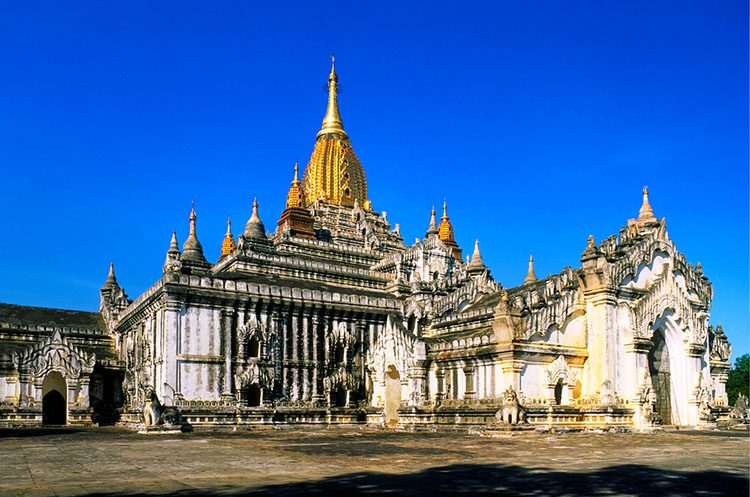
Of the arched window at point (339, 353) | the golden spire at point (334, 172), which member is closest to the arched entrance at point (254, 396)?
the arched window at point (339, 353)

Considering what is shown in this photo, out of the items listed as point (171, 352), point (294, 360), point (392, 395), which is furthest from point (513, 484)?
point (294, 360)

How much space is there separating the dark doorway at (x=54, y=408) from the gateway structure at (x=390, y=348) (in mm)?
98

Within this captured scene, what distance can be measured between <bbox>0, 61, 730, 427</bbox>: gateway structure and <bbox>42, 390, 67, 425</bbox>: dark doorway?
0.10m

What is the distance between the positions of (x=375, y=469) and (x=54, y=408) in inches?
1768

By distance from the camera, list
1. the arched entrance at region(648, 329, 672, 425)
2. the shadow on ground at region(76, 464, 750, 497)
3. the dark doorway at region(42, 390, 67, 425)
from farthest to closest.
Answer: the dark doorway at region(42, 390, 67, 425)
the arched entrance at region(648, 329, 672, 425)
the shadow on ground at region(76, 464, 750, 497)

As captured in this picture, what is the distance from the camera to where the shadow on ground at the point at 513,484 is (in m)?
13.7

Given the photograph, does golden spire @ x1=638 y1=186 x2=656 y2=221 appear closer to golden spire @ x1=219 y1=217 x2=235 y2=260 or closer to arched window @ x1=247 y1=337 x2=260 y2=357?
arched window @ x1=247 y1=337 x2=260 y2=357

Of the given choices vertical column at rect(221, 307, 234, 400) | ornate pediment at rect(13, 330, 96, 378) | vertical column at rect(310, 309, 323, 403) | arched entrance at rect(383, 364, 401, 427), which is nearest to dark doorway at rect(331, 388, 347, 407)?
vertical column at rect(310, 309, 323, 403)

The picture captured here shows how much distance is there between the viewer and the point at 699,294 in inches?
1811

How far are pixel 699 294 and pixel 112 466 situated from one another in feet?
126

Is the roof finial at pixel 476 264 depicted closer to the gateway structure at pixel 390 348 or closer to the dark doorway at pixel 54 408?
the gateway structure at pixel 390 348

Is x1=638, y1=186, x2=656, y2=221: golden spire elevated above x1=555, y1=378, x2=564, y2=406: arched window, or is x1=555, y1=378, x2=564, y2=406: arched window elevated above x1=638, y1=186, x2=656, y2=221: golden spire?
x1=638, y1=186, x2=656, y2=221: golden spire

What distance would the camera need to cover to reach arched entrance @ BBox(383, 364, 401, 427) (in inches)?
1763

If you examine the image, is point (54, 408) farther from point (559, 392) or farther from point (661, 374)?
point (661, 374)
